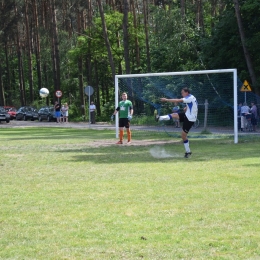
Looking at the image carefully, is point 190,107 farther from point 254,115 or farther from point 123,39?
point 123,39

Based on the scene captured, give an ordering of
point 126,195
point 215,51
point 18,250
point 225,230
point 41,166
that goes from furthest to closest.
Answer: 1. point 215,51
2. point 41,166
3. point 126,195
4. point 225,230
5. point 18,250

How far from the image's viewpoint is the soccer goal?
31.3 m

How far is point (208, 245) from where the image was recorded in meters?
7.12

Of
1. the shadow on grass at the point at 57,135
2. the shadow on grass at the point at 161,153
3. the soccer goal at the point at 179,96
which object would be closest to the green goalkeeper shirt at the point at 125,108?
the shadow on grass at the point at 161,153

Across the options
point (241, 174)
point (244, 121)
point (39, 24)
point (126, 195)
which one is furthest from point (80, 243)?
point (39, 24)

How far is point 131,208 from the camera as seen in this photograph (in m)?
9.59

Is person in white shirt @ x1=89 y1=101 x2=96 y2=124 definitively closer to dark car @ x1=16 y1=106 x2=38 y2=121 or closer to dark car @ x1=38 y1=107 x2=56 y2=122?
dark car @ x1=38 y1=107 x2=56 y2=122

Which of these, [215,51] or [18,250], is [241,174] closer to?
[18,250]

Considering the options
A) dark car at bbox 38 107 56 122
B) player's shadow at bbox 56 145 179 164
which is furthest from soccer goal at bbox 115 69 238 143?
dark car at bbox 38 107 56 122

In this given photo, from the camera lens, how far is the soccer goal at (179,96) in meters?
31.3

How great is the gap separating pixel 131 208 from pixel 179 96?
2263 cm

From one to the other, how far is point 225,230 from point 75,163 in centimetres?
932

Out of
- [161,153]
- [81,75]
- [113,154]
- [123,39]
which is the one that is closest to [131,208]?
[113,154]

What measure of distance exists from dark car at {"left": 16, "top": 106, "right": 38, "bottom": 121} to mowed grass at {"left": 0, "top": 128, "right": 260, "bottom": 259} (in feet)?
163
